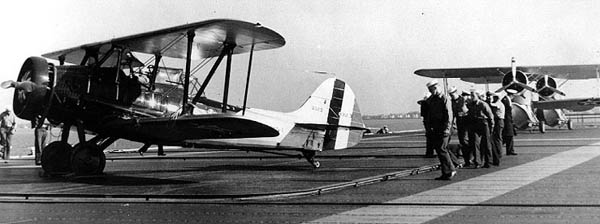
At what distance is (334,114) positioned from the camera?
14.5m

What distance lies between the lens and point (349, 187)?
834 cm

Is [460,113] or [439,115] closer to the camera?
[439,115]

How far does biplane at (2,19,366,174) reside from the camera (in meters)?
10.0

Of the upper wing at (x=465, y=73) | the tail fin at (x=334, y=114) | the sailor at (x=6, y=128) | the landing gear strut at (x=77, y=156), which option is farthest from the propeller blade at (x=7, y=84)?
the upper wing at (x=465, y=73)

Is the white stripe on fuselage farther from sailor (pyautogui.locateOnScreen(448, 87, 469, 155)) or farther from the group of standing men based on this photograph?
sailor (pyautogui.locateOnScreen(448, 87, 469, 155))

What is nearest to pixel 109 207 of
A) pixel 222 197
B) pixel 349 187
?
pixel 222 197

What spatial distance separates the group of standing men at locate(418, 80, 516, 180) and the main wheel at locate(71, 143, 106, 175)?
6.28 meters

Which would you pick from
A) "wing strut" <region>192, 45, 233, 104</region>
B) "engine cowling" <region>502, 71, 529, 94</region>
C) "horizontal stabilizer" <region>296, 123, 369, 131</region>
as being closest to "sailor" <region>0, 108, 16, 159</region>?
"wing strut" <region>192, 45, 233, 104</region>

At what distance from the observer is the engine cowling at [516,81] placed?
32.6m

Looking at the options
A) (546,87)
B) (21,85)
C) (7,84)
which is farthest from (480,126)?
(546,87)

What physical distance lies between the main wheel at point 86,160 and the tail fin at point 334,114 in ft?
14.9

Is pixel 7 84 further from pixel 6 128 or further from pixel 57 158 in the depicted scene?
pixel 6 128

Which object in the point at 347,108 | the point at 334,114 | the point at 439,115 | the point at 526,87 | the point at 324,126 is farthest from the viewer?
the point at 526,87

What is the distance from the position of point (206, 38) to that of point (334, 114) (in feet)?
14.8
